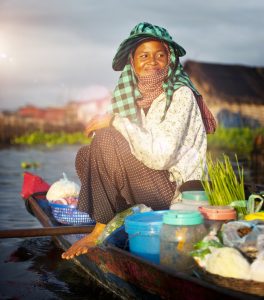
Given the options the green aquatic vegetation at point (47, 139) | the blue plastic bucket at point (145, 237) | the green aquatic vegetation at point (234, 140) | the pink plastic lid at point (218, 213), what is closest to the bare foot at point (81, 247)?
the blue plastic bucket at point (145, 237)

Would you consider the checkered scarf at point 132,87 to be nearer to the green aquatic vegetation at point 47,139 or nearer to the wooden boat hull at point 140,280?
the wooden boat hull at point 140,280

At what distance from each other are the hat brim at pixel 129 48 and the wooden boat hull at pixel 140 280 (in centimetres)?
133

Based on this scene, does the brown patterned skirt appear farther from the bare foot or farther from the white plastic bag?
the white plastic bag

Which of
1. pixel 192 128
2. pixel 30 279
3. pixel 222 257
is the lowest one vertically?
pixel 30 279

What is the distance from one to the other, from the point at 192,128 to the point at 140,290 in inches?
45.4

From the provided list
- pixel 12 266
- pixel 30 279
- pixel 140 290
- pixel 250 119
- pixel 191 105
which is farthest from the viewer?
pixel 250 119

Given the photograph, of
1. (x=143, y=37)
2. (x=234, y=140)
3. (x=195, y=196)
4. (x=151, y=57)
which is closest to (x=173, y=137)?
(x=195, y=196)

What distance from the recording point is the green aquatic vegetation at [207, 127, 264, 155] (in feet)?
53.5

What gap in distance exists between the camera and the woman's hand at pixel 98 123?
10.7 ft

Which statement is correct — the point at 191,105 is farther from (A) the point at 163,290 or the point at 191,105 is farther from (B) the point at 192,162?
(A) the point at 163,290

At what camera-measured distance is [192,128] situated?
3.28m

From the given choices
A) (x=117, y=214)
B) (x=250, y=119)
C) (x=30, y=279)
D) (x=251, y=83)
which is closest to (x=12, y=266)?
(x=30, y=279)

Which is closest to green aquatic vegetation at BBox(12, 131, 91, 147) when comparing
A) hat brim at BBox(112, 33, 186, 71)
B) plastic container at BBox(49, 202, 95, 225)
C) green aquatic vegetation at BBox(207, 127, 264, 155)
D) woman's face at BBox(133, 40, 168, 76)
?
green aquatic vegetation at BBox(207, 127, 264, 155)

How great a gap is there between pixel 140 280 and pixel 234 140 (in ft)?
48.4
